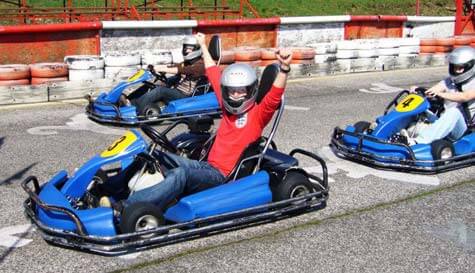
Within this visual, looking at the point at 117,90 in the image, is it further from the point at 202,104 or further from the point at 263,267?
the point at 263,267

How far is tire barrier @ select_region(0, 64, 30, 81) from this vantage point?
9391 millimetres

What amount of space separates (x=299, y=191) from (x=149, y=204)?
1205 millimetres

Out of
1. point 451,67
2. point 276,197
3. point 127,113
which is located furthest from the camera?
point 127,113

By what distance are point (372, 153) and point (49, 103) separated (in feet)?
16.4

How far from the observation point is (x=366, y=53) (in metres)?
13.2

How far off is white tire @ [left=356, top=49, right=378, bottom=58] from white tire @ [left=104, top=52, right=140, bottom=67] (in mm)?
4593

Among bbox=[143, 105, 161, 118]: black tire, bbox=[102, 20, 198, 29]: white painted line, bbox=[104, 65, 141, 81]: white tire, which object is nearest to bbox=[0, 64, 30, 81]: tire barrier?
bbox=[104, 65, 141, 81]: white tire

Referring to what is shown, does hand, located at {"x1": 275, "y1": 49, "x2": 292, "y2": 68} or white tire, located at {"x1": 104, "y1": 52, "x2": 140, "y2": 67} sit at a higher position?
hand, located at {"x1": 275, "y1": 49, "x2": 292, "y2": 68}

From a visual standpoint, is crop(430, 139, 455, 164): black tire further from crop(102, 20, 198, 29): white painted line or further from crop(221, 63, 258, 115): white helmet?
crop(102, 20, 198, 29): white painted line

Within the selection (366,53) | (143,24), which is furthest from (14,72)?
(366,53)

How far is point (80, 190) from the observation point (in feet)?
15.4

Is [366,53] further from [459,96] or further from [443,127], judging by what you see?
[443,127]

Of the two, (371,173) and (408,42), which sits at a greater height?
(408,42)

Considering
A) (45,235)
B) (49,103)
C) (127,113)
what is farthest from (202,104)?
(45,235)
